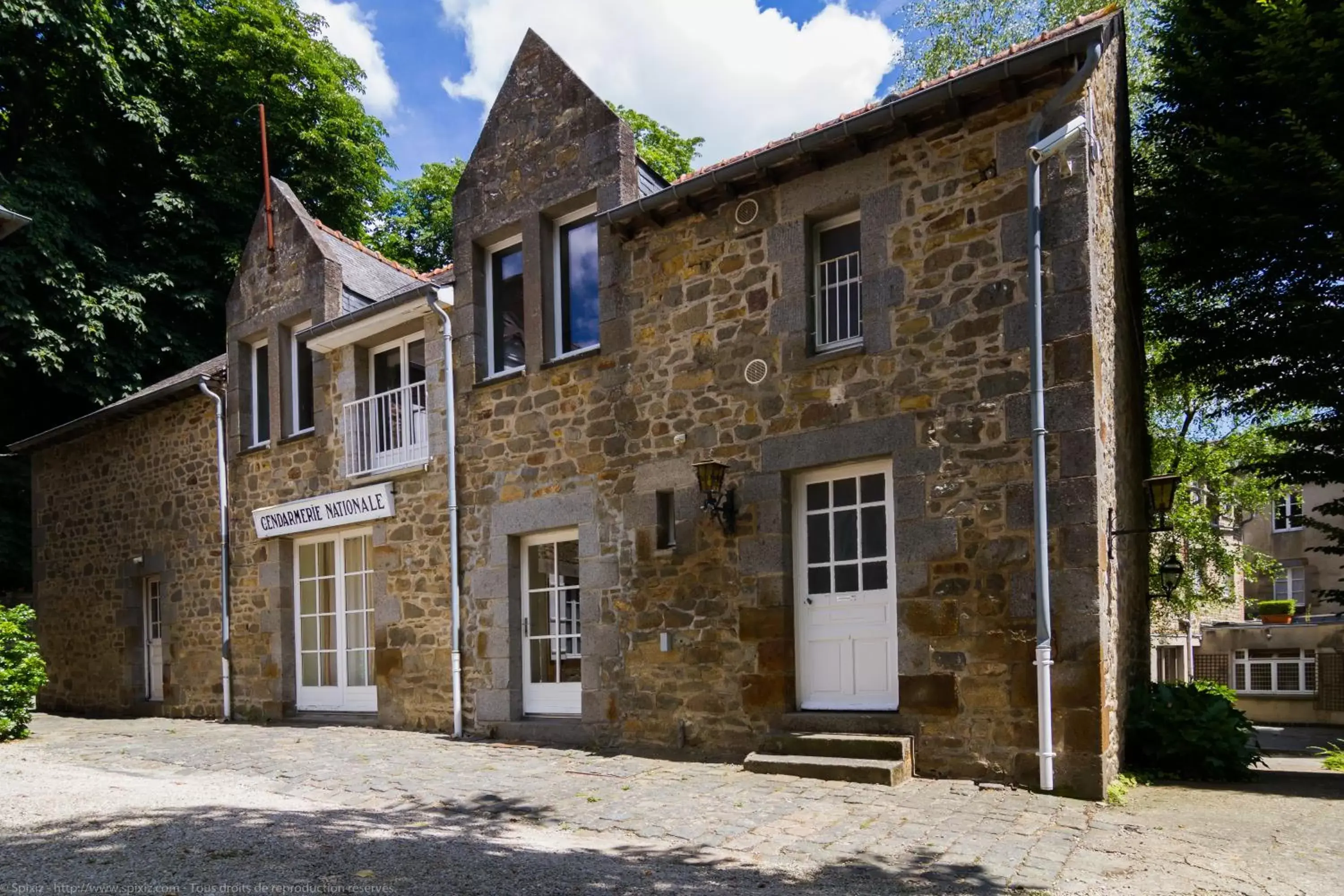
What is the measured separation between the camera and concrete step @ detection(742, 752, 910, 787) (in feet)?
22.9

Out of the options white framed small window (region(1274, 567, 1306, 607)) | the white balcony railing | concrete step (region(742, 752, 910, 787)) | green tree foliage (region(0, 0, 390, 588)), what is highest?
green tree foliage (region(0, 0, 390, 588))

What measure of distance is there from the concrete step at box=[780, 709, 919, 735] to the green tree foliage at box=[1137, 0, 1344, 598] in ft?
19.9

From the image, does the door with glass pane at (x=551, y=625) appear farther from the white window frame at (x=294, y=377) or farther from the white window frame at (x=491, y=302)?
the white window frame at (x=294, y=377)

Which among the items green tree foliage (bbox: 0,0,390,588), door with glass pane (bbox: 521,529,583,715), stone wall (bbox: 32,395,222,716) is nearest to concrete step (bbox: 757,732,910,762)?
door with glass pane (bbox: 521,529,583,715)

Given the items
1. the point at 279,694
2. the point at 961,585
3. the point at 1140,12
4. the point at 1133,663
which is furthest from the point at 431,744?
the point at 1140,12

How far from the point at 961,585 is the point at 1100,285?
245cm

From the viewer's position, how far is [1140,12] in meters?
16.4

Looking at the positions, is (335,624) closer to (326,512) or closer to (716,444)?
(326,512)

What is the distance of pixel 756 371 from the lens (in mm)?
8320

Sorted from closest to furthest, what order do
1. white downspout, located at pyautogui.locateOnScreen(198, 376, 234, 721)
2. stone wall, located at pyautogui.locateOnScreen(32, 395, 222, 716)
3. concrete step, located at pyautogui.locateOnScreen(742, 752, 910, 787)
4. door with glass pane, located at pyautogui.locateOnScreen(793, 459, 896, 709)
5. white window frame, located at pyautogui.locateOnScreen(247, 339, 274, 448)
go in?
concrete step, located at pyautogui.locateOnScreen(742, 752, 910, 787), door with glass pane, located at pyautogui.locateOnScreen(793, 459, 896, 709), white downspout, located at pyautogui.locateOnScreen(198, 376, 234, 721), white window frame, located at pyautogui.locateOnScreen(247, 339, 274, 448), stone wall, located at pyautogui.locateOnScreen(32, 395, 222, 716)

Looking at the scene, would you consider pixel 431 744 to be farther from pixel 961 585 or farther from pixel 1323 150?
pixel 1323 150

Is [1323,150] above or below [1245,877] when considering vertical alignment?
above

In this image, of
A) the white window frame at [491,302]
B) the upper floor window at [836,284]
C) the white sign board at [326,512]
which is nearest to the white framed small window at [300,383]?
the white sign board at [326,512]

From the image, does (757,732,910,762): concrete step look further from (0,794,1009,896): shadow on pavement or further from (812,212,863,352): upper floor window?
(812,212,863,352): upper floor window
